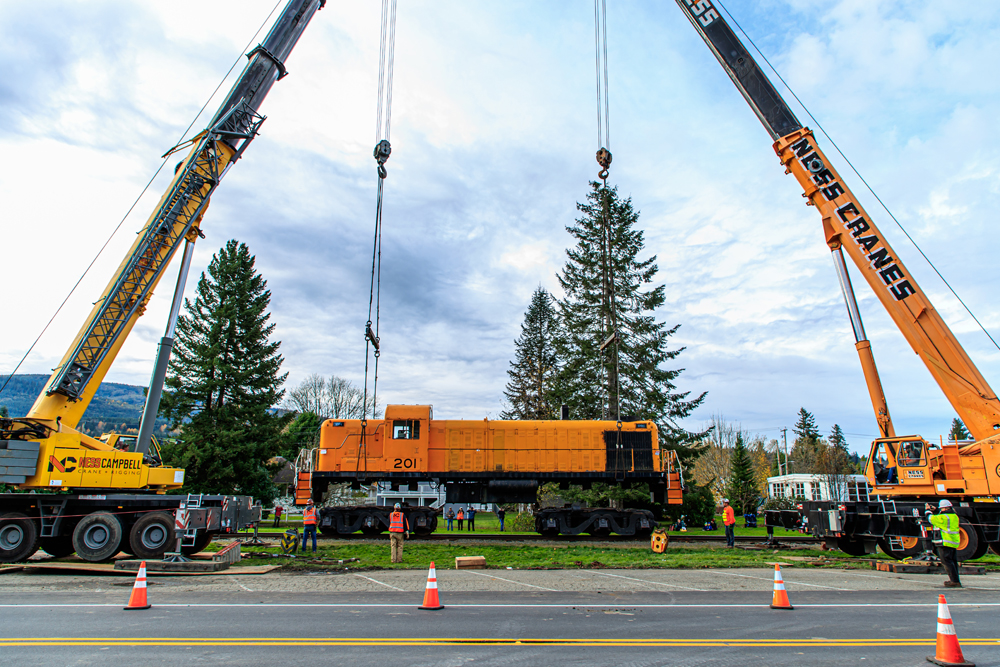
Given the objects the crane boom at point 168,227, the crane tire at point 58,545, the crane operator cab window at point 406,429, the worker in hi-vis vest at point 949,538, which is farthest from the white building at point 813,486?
the crane tire at point 58,545

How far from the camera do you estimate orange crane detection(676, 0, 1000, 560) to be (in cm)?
1457

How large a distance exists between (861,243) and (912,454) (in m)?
5.94

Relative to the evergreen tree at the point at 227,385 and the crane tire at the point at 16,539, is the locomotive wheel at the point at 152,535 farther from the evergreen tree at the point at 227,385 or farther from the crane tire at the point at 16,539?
the evergreen tree at the point at 227,385

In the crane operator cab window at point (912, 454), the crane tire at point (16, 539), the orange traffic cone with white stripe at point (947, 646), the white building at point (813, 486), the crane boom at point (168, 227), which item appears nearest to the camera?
the orange traffic cone with white stripe at point (947, 646)

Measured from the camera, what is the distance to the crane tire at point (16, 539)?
1346 cm

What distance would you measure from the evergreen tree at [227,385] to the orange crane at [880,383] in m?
26.2

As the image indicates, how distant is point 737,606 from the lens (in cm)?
903

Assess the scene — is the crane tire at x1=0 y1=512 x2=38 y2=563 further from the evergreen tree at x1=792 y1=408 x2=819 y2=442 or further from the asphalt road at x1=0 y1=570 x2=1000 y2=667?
the evergreen tree at x1=792 y1=408 x2=819 y2=442

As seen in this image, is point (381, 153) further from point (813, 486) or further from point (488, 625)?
point (813, 486)

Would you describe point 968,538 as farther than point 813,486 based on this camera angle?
No

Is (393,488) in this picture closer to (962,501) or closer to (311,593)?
(311,593)

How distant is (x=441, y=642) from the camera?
21.8ft

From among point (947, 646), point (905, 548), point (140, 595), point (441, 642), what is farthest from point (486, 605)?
point (905, 548)

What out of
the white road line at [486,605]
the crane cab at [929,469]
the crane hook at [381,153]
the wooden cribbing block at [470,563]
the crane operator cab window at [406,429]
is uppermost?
the crane hook at [381,153]
